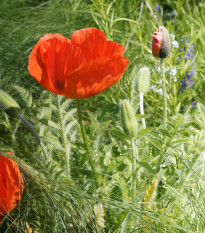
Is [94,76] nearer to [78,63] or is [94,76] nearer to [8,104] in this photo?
[78,63]

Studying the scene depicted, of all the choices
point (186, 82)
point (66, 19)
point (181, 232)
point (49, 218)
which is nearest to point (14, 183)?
point (49, 218)

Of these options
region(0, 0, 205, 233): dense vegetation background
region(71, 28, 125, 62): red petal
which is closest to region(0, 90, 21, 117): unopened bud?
region(0, 0, 205, 233): dense vegetation background

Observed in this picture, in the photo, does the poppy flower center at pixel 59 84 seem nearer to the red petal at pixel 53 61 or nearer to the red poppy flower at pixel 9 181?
the red petal at pixel 53 61

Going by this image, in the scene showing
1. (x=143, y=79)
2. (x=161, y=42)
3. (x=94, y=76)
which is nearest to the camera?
(x=94, y=76)

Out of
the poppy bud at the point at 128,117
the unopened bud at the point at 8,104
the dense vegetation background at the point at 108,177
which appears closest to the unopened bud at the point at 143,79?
the dense vegetation background at the point at 108,177

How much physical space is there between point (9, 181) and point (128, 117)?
0.32 meters

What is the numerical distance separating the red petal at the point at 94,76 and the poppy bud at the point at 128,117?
0.25ft

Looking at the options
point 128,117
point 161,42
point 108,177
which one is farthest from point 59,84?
point 108,177

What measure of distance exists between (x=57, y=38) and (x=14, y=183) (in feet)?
1.19

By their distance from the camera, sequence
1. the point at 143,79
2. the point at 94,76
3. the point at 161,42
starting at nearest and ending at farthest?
the point at 94,76, the point at 161,42, the point at 143,79

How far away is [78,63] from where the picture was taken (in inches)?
40.5

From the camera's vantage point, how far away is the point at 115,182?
1300 millimetres

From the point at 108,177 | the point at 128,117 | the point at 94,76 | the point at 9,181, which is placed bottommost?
Answer: the point at 108,177

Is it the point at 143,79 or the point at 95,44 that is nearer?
the point at 95,44
